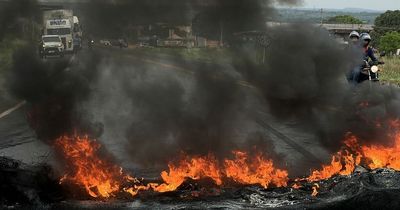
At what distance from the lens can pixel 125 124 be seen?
1096 cm

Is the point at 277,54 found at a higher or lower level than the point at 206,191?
higher

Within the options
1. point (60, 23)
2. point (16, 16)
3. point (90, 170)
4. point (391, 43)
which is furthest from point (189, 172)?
point (391, 43)

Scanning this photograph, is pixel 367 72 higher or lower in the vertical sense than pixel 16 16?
lower

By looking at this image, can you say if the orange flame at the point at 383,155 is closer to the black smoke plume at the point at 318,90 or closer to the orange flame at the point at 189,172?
the black smoke plume at the point at 318,90

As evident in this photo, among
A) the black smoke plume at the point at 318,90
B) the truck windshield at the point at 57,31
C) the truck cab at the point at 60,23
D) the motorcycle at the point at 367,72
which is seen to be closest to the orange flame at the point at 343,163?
the black smoke plume at the point at 318,90

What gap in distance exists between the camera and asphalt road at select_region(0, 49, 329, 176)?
8.52 m

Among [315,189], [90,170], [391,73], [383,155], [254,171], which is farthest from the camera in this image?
[391,73]

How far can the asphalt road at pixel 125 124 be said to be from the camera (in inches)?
336

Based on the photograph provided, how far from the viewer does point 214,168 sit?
22.6ft

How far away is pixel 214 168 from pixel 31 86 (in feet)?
10.2

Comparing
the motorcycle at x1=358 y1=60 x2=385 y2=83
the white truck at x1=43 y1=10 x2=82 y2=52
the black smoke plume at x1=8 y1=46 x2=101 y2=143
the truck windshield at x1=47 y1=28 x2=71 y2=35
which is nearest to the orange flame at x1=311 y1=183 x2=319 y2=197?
the black smoke plume at x1=8 y1=46 x2=101 y2=143

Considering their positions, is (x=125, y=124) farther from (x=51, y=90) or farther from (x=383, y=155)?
(x=383, y=155)

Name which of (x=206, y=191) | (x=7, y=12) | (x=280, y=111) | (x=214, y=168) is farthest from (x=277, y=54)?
(x=7, y=12)

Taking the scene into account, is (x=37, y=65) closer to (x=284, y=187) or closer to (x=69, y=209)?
(x=69, y=209)
